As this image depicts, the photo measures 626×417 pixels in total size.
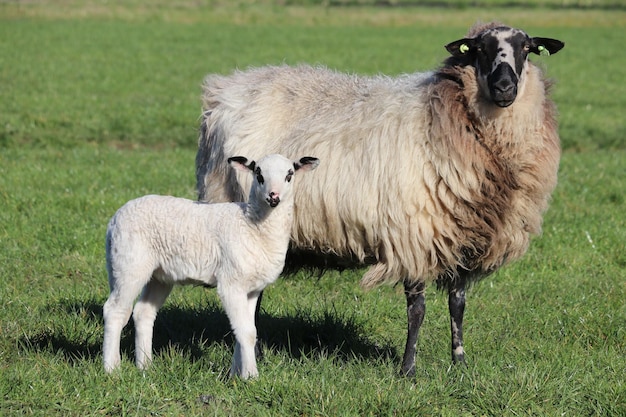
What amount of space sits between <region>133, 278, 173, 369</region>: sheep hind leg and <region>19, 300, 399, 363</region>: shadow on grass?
0.64 ft

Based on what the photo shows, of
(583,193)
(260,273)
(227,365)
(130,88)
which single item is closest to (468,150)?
(260,273)

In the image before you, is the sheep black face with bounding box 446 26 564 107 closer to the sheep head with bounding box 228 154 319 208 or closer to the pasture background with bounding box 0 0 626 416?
the sheep head with bounding box 228 154 319 208

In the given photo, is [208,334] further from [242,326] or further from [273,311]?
[242,326]

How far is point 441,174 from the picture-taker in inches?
226

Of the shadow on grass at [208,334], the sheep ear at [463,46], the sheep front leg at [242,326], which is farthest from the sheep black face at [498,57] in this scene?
the sheep front leg at [242,326]

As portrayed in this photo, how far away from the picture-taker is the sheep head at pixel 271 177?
498cm

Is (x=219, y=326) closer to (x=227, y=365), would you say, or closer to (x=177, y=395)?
(x=227, y=365)

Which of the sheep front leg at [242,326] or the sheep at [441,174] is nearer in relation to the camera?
the sheep front leg at [242,326]

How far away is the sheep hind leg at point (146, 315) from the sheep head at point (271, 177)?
3.01 feet

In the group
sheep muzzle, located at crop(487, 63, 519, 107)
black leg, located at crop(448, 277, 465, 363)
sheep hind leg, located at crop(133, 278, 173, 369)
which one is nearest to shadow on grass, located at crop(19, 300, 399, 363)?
sheep hind leg, located at crop(133, 278, 173, 369)

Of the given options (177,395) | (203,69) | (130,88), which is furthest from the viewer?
(203,69)

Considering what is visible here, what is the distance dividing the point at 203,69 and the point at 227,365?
19.5 meters

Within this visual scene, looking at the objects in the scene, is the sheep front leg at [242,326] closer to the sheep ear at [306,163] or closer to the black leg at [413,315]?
the sheep ear at [306,163]

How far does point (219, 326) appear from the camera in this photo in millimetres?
6562
